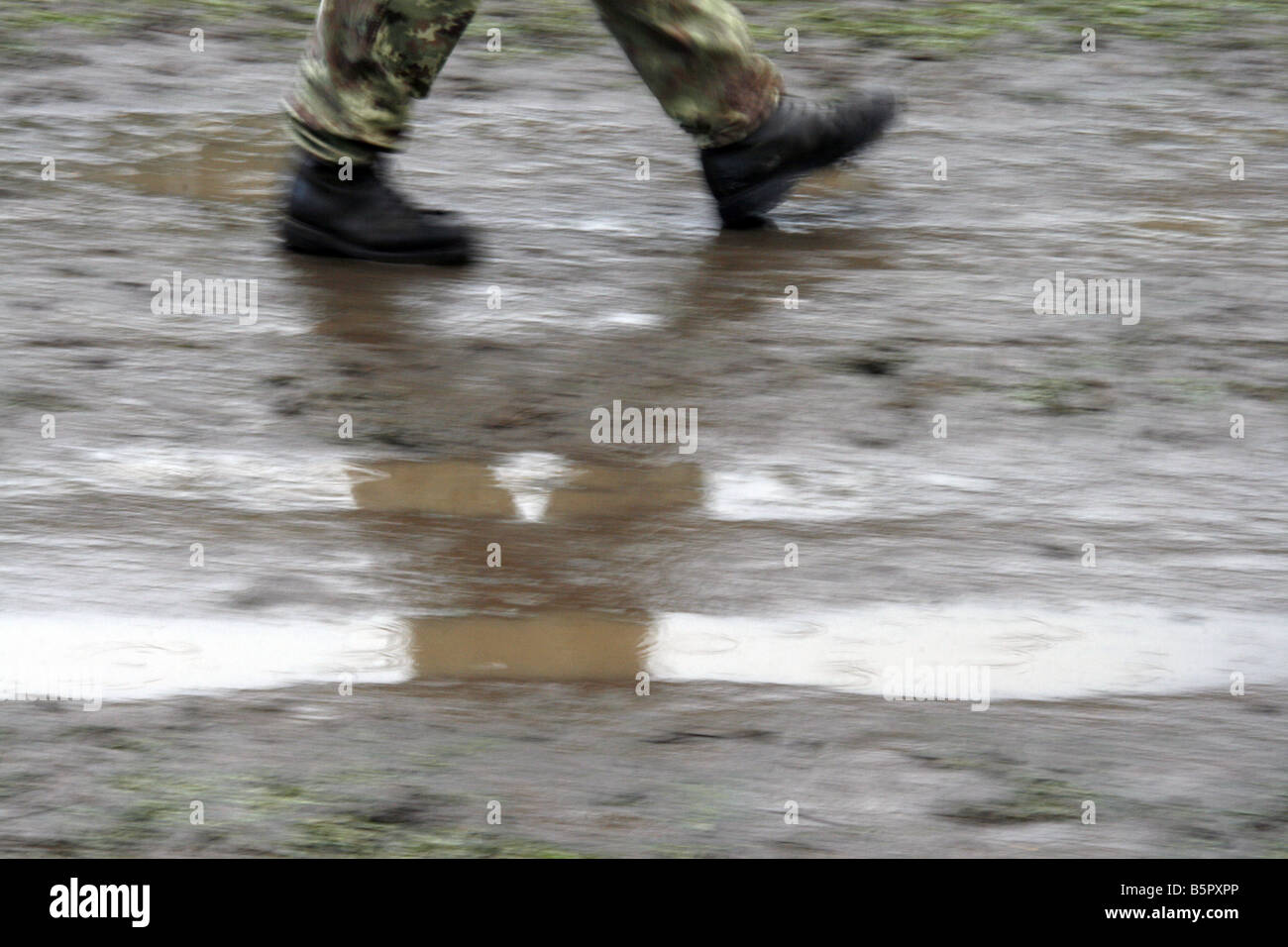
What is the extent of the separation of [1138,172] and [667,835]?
300 centimetres

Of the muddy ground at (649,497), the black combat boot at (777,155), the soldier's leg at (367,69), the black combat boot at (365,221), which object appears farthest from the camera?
the black combat boot at (777,155)

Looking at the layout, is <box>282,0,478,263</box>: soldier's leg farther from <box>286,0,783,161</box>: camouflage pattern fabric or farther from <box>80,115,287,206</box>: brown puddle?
<box>80,115,287,206</box>: brown puddle

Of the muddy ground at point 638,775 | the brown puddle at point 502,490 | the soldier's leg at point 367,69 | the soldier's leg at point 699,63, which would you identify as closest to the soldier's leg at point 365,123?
the soldier's leg at point 367,69

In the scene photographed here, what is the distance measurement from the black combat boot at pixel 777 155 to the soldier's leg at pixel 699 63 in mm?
35

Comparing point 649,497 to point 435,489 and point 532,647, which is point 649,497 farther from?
point 532,647

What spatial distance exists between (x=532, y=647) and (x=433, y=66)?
169 centimetres

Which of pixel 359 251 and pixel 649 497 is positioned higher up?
pixel 359 251

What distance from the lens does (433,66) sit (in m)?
3.84

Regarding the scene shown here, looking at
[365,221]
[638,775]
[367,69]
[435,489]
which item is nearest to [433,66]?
[367,69]

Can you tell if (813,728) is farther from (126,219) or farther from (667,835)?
(126,219)

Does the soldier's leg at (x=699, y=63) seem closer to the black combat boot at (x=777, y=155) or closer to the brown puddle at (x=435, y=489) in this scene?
the black combat boot at (x=777, y=155)

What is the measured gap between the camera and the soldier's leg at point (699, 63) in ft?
13.0

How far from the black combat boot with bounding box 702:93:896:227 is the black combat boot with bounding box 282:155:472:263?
0.63 m

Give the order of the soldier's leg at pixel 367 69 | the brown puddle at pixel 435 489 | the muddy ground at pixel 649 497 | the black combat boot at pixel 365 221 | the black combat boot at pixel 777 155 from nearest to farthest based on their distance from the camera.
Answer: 1. the muddy ground at pixel 649 497
2. the brown puddle at pixel 435 489
3. the soldier's leg at pixel 367 69
4. the black combat boot at pixel 365 221
5. the black combat boot at pixel 777 155
